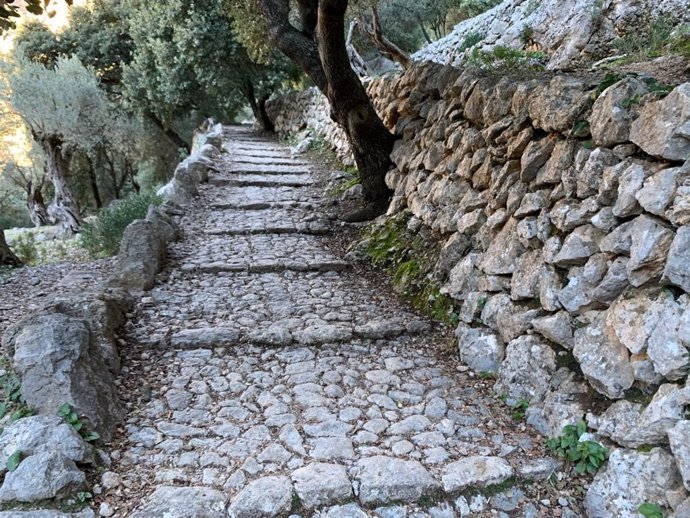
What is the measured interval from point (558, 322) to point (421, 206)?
94.8 inches

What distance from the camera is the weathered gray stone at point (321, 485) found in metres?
2.26

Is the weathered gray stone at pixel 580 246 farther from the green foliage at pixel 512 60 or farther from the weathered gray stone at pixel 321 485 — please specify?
the green foliage at pixel 512 60

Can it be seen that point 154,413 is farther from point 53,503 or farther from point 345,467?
point 345,467

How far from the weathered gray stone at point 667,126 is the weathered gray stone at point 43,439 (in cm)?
315

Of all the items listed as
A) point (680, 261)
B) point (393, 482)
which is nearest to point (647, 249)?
point (680, 261)

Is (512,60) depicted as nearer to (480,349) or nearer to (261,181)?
(480,349)

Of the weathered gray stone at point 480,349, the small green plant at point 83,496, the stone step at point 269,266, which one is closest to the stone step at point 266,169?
the stone step at point 269,266

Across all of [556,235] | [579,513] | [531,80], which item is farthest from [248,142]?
[579,513]

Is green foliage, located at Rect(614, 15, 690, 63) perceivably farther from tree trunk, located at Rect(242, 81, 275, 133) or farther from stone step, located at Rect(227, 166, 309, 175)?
tree trunk, located at Rect(242, 81, 275, 133)

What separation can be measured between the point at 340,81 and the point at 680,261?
4.55m

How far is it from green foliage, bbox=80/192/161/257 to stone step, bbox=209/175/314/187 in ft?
4.32

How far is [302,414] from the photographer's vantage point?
113 inches

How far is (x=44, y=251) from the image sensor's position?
8062 millimetres

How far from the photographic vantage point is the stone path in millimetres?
2291
